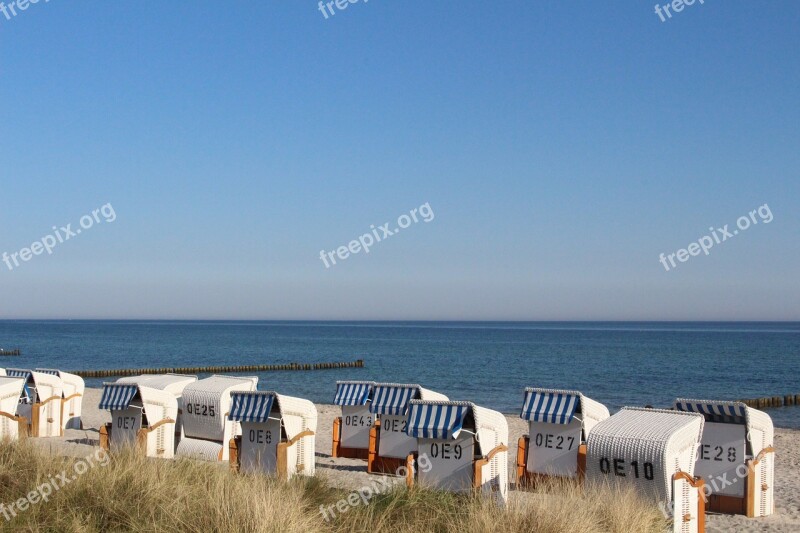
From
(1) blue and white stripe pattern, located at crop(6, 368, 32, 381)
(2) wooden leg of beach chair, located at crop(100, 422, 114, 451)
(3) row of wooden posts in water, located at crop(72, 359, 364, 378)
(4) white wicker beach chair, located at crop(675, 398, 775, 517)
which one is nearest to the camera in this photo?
(4) white wicker beach chair, located at crop(675, 398, 775, 517)

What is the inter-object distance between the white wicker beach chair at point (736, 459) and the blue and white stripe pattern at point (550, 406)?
2030 mm

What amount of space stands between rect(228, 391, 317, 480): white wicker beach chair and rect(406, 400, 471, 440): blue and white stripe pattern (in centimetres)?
236

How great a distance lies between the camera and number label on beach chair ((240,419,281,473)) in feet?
48.8

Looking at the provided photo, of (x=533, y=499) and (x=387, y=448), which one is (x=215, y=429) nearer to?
(x=387, y=448)

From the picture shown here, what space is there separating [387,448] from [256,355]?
73.7m

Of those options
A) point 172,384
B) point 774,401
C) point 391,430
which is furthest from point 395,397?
point 774,401

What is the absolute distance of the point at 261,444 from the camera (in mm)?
15070

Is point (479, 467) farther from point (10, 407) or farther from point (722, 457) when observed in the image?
point (10, 407)

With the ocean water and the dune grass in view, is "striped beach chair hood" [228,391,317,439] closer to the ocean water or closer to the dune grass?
the dune grass

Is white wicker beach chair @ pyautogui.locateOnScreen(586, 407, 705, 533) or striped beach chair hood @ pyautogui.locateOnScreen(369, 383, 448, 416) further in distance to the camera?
striped beach chair hood @ pyautogui.locateOnScreen(369, 383, 448, 416)

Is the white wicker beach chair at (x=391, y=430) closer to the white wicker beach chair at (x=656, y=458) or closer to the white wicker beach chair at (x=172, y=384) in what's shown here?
the white wicker beach chair at (x=172, y=384)

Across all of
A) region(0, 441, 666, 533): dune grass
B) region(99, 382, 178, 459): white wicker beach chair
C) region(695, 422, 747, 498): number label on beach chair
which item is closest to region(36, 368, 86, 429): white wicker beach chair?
region(99, 382, 178, 459): white wicker beach chair

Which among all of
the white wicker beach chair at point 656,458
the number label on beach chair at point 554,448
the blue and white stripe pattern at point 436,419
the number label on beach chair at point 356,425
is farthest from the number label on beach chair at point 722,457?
the number label on beach chair at point 356,425

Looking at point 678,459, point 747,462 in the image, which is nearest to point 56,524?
point 678,459
